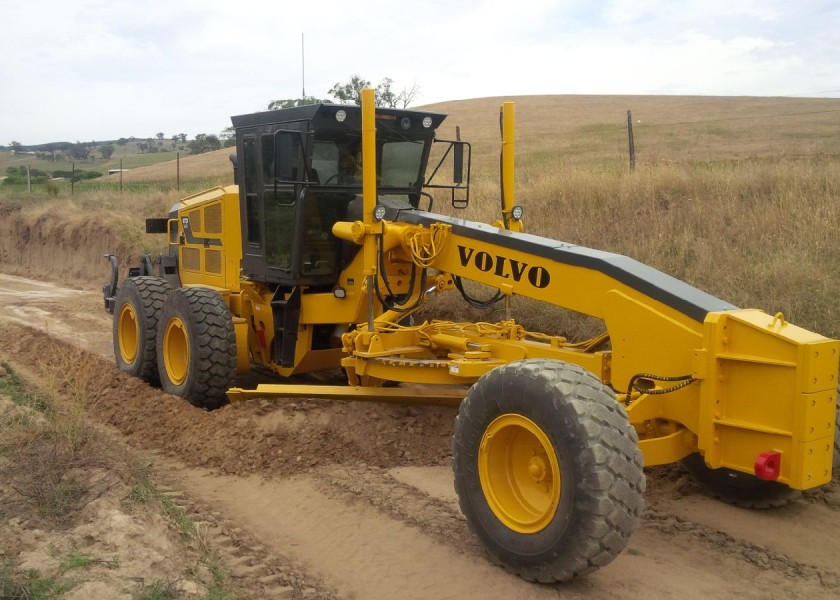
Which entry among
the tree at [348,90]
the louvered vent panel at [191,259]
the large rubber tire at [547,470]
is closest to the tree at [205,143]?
the tree at [348,90]

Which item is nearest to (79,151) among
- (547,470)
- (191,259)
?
(191,259)

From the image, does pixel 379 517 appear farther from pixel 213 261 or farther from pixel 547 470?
pixel 213 261

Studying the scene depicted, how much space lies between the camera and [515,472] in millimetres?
4398

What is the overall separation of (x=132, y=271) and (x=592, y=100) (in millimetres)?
44648

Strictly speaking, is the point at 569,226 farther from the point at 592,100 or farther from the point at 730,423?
the point at 592,100

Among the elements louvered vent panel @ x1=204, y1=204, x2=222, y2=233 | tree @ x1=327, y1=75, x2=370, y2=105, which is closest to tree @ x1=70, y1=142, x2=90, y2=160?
tree @ x1=327, y1=75, x2=370, y2=105

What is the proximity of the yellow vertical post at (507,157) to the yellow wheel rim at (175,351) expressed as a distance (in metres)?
3.24

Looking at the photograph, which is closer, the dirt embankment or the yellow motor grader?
the yellow motor grader

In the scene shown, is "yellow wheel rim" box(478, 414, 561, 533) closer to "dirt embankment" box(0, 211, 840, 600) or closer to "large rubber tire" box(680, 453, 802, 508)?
"dirt embankment" box(0, 211, 840, 600)

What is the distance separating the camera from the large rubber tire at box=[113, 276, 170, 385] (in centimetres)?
824

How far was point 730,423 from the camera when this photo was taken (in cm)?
408

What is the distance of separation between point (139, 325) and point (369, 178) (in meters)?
3.70

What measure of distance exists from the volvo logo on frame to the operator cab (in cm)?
137

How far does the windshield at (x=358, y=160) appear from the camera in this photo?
22.2ft
